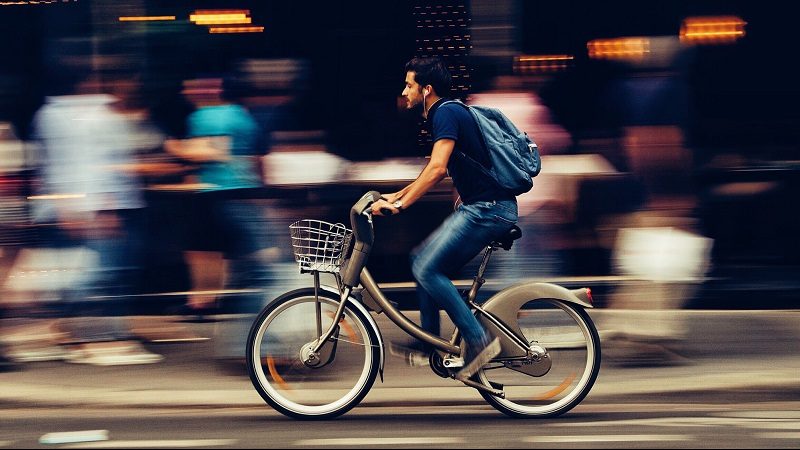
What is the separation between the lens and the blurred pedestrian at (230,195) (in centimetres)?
771

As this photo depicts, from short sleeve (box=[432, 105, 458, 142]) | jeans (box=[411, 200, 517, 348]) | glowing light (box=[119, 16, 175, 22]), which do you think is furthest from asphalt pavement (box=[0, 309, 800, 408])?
glowing light (box=[119, 16, 175, 22])

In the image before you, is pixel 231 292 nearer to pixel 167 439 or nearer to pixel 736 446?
pixel 167 439

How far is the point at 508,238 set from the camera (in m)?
6.16

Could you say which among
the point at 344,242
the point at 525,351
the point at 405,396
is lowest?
the point at 405,396

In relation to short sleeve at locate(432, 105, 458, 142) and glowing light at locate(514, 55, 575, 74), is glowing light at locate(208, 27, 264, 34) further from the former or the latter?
short sleeve at locate(432, 105, 458, 142)

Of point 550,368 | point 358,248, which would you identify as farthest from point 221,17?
point 550,368

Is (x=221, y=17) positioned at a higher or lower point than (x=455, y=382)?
higher

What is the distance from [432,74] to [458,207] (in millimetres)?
650

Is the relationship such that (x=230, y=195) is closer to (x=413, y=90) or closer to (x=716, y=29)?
(x=413, y=90)

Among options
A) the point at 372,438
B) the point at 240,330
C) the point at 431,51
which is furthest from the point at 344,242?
the point at 431,51

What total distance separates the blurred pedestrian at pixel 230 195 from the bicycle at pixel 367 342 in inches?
53.2

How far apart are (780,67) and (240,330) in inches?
188

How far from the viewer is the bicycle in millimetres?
6258

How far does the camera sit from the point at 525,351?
20.7 feet
